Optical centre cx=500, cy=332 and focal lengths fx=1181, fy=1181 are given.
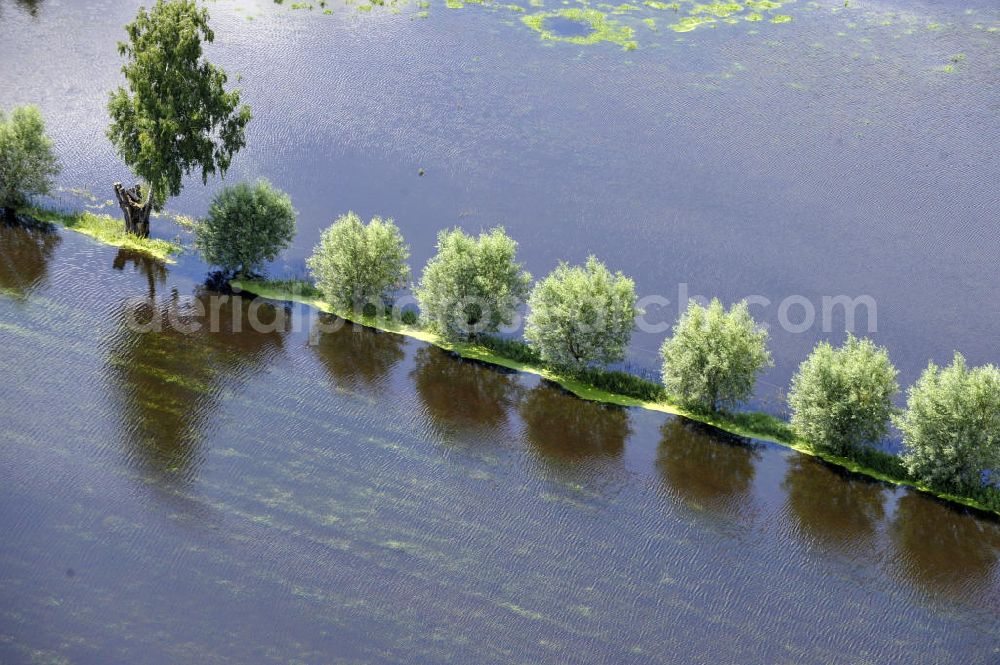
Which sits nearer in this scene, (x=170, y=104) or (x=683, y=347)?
(x=683, y=347)

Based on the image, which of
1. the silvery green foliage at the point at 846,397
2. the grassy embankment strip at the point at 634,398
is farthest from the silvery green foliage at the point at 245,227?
the silvery green foliage at the point at 846,397

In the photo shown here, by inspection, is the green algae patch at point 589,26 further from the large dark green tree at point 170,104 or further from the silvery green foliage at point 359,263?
the silvery green foliage at point 359,263

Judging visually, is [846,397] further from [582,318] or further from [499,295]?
[499,295]

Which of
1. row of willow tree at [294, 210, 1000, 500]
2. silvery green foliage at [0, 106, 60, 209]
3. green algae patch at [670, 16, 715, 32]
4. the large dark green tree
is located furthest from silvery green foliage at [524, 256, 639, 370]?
green algae patch at [670, 16, 715, 32]

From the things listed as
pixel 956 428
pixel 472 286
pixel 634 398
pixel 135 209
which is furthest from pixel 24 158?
pixel 956 428

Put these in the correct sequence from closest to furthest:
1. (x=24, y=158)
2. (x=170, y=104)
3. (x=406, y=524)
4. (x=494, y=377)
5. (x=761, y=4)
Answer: (x=406, y=524) → (x=494, y=377) → (x=170, y=104) → (x=24, y=158) → (x=761, y=4)

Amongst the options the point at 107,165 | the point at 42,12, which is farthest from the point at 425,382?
the point at 42,12
